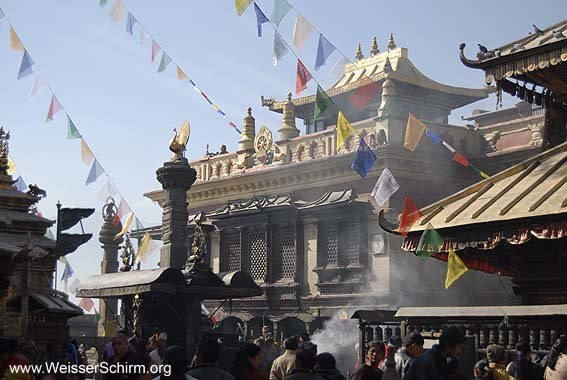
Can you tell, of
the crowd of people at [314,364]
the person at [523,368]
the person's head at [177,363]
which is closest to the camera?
the person's head at [177,363]

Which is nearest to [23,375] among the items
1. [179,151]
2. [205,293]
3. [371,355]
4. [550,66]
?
[371,355]

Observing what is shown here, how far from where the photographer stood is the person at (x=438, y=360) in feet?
22.3

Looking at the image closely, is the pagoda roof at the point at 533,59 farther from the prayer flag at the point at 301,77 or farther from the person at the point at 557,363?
the person at the point at 557,363

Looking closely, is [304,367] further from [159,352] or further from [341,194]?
[341,194]

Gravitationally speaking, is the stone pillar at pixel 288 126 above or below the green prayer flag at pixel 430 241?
above

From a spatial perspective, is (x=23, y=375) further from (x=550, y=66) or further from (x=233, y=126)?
(x=233, y=126)

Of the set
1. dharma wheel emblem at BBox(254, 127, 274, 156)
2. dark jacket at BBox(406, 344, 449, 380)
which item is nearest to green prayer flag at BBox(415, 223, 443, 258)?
dark jacket at BBox(406, 344, 449, 380)

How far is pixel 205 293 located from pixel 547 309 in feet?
31.2

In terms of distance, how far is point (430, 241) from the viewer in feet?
42.5

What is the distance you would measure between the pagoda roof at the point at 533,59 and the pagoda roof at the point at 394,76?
10036 mm

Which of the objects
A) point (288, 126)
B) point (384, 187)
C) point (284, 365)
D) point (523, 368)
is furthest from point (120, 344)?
point (288, 126)

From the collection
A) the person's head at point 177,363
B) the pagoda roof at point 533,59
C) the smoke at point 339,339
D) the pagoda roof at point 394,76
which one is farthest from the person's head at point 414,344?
the pagoda roof at point 394,76

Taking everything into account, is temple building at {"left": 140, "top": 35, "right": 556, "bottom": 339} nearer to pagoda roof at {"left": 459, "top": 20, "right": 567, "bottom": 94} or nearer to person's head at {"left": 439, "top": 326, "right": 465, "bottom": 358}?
pagoda roof at {"left": 459, "top": 20, "right": 567, "bottom": 94}

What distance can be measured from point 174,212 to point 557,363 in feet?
41.8
